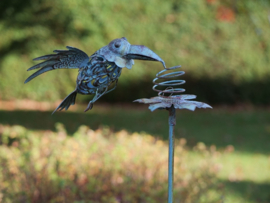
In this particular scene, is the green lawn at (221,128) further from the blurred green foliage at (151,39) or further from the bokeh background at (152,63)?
the blurred green foliage at (151,39)

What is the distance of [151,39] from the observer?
8852 millimetres

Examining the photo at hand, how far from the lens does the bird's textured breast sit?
5.50 feet

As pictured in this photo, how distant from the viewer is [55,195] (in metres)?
3.02

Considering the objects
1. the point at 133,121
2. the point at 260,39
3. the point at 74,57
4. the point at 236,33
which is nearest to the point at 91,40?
the point at 133,121

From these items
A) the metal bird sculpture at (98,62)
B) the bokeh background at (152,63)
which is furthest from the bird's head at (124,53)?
the bokeh background at (152,63)

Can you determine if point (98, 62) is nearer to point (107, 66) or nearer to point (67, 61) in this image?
point (107, 66)

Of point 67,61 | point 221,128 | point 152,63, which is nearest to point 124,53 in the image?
point 67,61

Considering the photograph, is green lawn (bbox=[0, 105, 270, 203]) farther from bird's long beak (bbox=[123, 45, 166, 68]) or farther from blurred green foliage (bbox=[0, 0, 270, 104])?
bird's long beak (bbox=[123, 45, 166, 68])

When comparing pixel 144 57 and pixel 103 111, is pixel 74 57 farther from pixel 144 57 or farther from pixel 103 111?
pixel 103 111

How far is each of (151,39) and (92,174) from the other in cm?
607

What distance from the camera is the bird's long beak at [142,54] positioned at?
5.18ft

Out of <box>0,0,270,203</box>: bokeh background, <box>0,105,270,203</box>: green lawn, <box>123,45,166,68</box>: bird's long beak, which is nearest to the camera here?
<box>123,45,166,68</box>: bird's long beak

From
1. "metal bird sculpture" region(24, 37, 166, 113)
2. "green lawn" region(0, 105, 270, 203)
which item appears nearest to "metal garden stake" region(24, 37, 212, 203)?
"metal bird sculpture" region(24, 37, 166, 113)

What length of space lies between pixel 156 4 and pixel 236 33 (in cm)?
226
